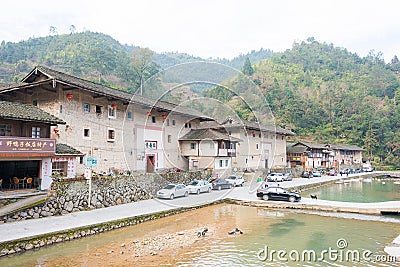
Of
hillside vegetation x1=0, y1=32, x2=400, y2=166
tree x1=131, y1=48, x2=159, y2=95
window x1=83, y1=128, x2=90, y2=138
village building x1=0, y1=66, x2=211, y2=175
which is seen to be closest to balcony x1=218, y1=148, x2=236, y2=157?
village building x1=0, y1=66, x2=211, y2=175

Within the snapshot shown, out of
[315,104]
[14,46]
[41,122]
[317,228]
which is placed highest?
[14,46]

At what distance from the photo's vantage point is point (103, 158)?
2194cm

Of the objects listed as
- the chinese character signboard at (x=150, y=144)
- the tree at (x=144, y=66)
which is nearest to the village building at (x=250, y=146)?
the chinese character signboard at (x=150, y=144)

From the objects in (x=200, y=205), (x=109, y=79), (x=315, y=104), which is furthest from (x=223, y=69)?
(x=315, y=104)

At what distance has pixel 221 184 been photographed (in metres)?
26.5

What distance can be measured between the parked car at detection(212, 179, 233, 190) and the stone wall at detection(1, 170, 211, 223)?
4164 millimetres

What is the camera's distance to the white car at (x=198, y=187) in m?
22.8

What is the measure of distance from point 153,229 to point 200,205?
6.21 meters

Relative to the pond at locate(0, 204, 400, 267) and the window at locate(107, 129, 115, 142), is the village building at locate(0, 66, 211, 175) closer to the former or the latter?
the window at locate(107, 129, 115, 142)

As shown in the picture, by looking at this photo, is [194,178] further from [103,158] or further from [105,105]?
[105,105]

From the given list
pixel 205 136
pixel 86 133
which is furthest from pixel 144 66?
pixel 86 133

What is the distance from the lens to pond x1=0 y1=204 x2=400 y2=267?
10094 millimetres

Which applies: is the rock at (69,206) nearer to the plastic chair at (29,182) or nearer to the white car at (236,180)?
the plastic chair at (29,182)

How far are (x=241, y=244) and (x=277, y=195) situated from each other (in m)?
10.3
